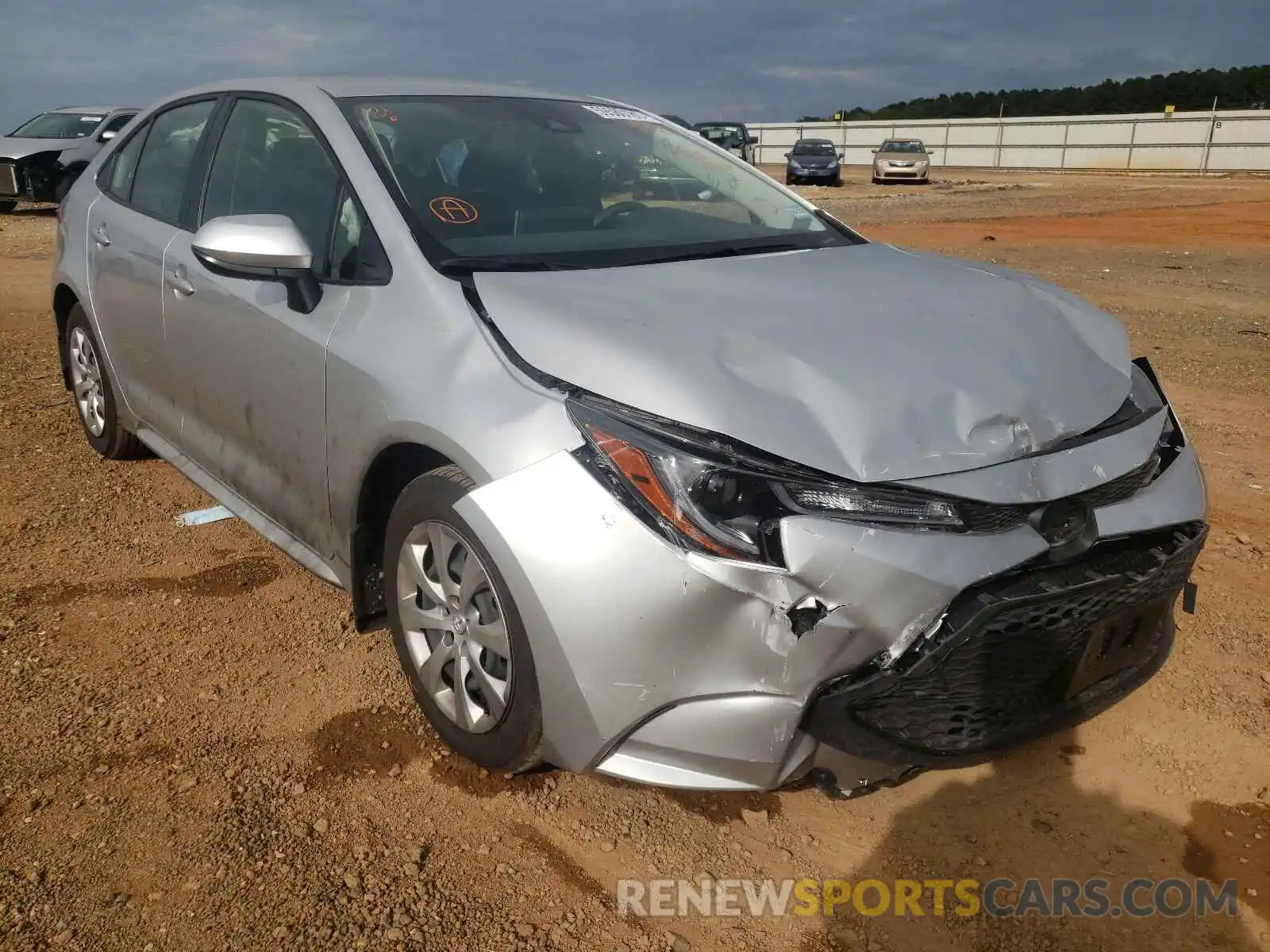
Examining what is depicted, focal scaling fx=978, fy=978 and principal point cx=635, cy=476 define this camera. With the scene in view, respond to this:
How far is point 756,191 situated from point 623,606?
2162mm

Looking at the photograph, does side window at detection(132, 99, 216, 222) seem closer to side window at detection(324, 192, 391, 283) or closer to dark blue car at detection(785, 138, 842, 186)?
side window at detection(324, 192, 391, 283)

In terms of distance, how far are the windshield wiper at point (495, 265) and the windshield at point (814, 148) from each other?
28559mm

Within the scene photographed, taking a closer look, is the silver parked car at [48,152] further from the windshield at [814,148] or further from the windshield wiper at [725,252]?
Result: the windshield at [814,148]

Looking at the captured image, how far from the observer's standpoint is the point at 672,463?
194 cm

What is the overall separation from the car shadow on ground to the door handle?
271cm

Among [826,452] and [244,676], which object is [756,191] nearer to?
[826,452]

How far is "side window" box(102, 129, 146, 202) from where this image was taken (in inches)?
160

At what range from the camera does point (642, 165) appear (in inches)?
132

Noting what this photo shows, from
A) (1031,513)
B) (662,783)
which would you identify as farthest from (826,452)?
(662,783)

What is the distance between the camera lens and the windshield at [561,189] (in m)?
2.71

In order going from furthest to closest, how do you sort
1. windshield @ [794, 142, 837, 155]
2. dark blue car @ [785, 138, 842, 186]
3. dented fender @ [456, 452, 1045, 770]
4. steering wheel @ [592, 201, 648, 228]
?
1. windshield @ [794, 142, 837, 155]
2. dark blue car @ [785, 138, 842, 186]
3. steering wheel @ [592, 201, 648, 228]
4. dented fender @ [456, 452, 1045, 770]

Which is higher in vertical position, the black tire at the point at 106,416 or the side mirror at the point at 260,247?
the side mirror at the point at 260,247

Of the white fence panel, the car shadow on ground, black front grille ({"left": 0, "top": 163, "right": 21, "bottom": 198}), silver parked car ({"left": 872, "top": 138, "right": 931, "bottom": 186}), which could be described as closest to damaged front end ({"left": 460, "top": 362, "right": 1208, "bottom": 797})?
the car shadow on ground

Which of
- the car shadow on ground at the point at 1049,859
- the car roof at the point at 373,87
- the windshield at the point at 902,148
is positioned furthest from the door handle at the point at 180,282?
the windshield at the point at 902,148
